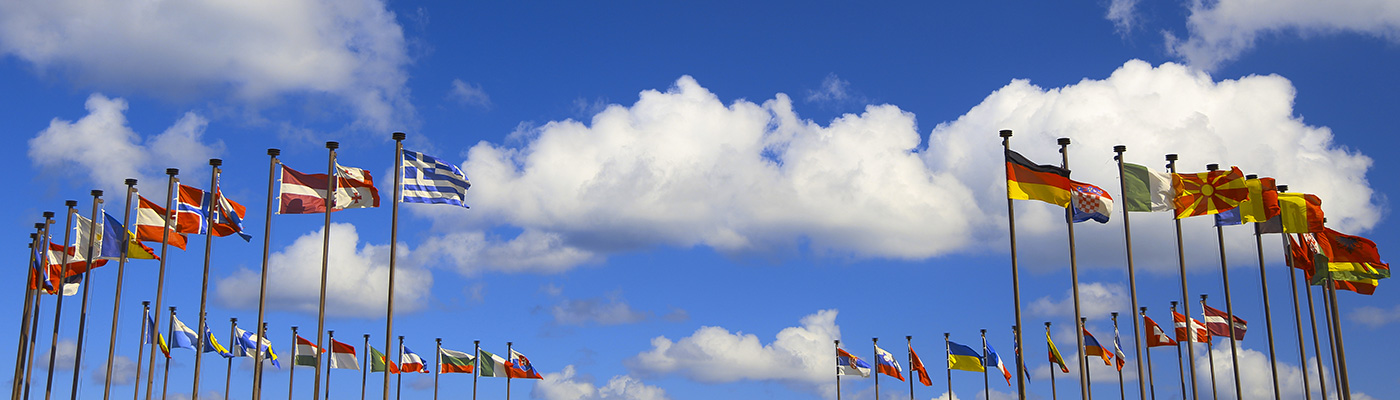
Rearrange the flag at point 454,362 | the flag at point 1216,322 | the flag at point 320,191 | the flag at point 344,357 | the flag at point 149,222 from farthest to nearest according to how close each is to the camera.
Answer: the flag at point 454,362 < the flag at point 344,357 < the flag at point 1216,322 < the flag at point 149,222 < the flag at point 320,191

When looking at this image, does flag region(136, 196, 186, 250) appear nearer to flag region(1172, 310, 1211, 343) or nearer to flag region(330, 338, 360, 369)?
flag region(330, 338, 360, 369)

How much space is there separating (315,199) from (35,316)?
14.9 meters

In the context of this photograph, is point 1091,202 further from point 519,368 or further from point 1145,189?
point 519,368

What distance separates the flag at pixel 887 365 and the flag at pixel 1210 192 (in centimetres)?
3246

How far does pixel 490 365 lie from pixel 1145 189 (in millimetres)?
39946

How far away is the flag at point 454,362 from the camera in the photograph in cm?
5850

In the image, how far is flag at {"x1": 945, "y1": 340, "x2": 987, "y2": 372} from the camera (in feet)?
193

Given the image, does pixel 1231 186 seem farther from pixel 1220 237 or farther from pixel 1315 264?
pixel 1315 264

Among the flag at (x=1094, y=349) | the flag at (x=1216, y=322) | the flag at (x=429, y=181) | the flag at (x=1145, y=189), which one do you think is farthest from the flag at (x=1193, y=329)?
the flag at (x=429, y=181)

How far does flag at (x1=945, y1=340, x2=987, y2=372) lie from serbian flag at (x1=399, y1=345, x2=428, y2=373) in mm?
28217

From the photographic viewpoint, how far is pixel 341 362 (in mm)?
50781

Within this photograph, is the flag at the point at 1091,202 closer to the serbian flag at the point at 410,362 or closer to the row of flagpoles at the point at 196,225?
the row of flagpoles at the point at 196,225

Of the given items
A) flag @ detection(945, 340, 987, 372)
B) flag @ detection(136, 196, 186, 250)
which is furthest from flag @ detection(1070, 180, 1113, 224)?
flag @ detection(945, 340, 987, 372)

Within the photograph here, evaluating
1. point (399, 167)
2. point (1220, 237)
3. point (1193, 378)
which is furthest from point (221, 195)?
point (1193, 378)
